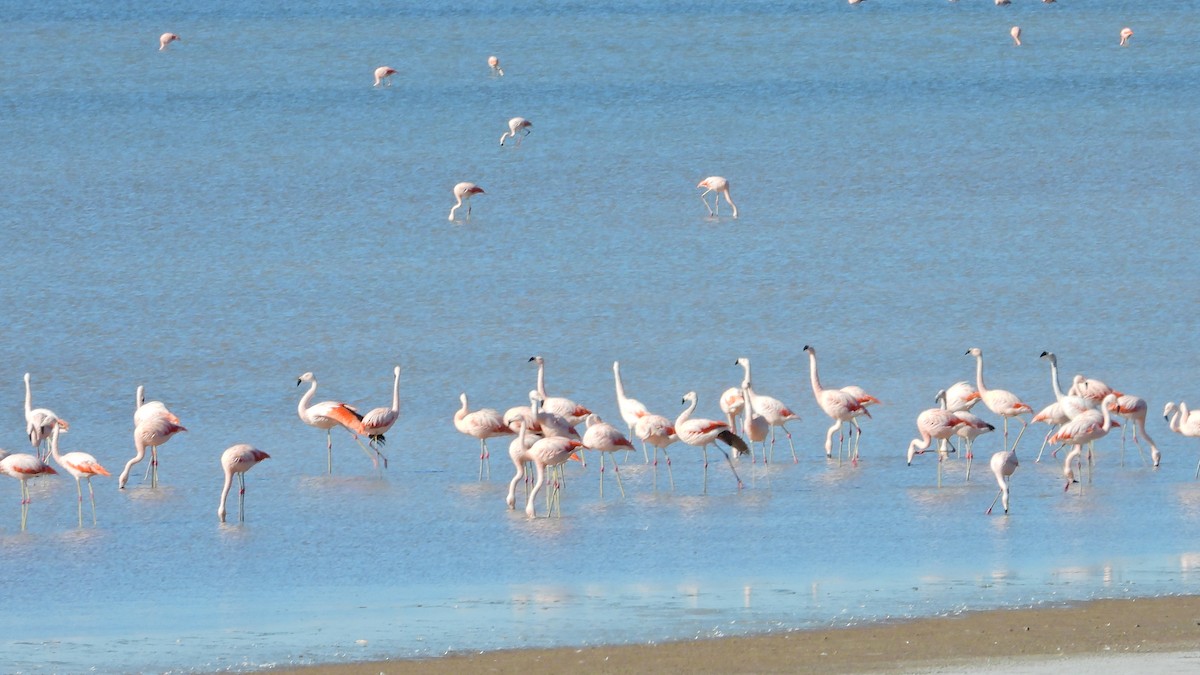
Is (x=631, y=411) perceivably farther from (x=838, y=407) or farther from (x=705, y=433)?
(x=838, y=407)

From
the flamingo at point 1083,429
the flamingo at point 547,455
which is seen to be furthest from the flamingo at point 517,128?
the flamingo at point 547,455

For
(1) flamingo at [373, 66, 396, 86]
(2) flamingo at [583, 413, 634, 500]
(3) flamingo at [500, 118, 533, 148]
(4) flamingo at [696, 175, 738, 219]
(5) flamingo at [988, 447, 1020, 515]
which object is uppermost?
(1) flamingo at [373, 66, 396, 86]

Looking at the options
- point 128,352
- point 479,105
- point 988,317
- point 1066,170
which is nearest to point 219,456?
point 128,352

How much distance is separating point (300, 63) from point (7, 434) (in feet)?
80.2

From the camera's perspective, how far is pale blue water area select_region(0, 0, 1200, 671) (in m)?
8.99

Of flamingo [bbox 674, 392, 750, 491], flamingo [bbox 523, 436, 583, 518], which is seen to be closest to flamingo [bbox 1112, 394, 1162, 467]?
flamingo [bbox 674, 392, 750, 491]

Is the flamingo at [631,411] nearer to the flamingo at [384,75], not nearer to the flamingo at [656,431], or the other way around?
the flamingo at [656,431]

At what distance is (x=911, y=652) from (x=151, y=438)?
538 cm

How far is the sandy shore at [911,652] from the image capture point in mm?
7387

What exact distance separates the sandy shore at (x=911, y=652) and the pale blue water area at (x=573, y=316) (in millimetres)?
248

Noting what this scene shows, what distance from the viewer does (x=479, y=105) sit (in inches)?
1237

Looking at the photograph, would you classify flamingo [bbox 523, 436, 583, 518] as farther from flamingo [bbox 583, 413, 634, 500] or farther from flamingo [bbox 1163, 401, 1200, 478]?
flamingo [bbox 1163, 401, 1200, 478]

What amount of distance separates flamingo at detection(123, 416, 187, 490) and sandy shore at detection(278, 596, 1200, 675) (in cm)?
423

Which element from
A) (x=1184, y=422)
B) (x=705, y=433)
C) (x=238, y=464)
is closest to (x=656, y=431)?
(x=705, y=433)
